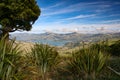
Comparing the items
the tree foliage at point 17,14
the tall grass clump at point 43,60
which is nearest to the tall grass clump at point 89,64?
the tall grass clump at point 43,60

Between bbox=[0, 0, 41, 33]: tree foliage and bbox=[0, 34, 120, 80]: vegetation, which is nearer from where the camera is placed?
bbox=[0, 34, 120, 80]: vegetation

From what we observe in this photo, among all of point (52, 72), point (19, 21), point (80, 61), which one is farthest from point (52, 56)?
point (19, 21)

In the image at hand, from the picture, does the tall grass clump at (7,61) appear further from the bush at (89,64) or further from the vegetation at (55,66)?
the bush at (89,64)

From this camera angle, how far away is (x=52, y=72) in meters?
12.9

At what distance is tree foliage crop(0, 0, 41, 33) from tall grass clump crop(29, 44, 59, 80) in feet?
57.2

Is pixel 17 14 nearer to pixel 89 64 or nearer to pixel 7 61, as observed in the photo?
pixel 89 64

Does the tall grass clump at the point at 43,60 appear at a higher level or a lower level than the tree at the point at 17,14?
lower

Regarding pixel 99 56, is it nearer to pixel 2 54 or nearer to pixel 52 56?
pixel 52 56

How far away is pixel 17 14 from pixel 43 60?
60.1 feet

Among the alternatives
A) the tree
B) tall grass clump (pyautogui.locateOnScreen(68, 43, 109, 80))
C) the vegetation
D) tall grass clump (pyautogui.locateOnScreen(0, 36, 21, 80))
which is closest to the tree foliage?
the tree

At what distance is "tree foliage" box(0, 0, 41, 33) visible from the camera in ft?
95.6

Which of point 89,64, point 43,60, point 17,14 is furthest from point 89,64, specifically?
point 17,14

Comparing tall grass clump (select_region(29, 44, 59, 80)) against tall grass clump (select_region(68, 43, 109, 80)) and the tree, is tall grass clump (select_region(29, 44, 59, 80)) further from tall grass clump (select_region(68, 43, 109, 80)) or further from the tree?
the tree

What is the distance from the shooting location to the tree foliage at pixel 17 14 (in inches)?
1147
